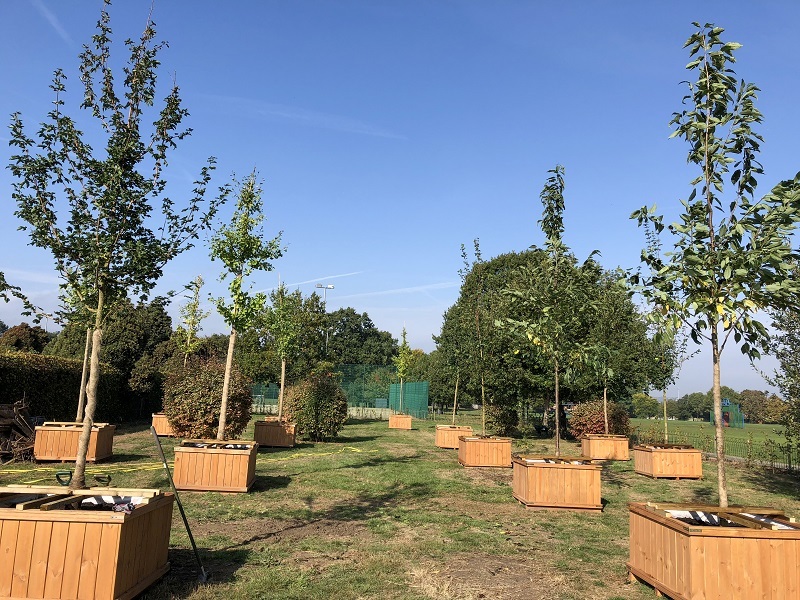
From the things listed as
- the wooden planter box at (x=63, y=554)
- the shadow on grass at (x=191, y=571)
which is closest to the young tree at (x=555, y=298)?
the shadow on grass at (x=191, y=571)

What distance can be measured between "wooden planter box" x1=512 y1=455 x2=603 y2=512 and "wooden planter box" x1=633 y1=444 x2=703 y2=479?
17.9 feet

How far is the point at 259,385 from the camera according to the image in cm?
4353

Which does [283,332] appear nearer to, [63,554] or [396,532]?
[396,532]

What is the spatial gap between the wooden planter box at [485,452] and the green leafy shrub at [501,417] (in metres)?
10.6

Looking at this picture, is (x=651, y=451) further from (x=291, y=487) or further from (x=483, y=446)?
(x=291, y=487)

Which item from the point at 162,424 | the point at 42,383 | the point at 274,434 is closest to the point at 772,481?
the point at 274,434

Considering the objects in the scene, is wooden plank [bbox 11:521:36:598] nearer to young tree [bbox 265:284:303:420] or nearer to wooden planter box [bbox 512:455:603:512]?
wooden planter box [bbox 512:455:603:512]

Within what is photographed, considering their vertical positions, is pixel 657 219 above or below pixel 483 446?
above

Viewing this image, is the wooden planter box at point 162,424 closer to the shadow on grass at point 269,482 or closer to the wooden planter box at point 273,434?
the wooden planter box at point 273,434

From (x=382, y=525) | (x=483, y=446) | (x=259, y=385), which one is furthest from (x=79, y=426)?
(x=259, y=385)

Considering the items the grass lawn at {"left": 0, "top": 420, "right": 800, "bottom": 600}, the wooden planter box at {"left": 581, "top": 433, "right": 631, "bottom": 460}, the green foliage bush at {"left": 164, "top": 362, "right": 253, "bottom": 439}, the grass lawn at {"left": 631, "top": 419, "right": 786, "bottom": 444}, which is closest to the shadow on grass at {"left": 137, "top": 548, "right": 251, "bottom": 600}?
the grass lawn at {"left": 0, "top": 420, "right": 800, "bottom": 600}

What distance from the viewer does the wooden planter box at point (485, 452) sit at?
16.3 m

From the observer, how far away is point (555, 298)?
1138cm

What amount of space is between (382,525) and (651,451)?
967cm
